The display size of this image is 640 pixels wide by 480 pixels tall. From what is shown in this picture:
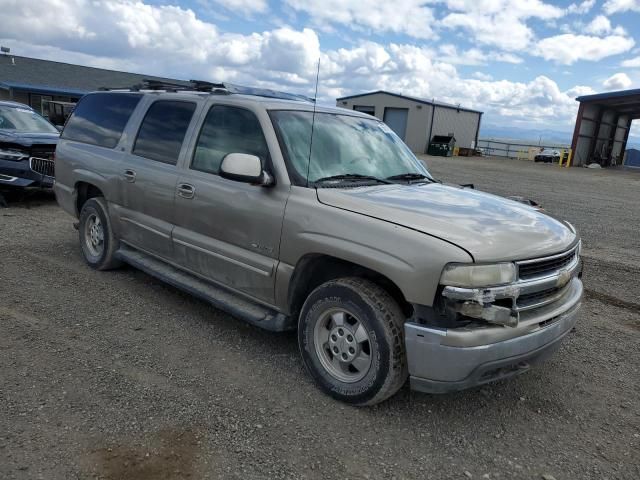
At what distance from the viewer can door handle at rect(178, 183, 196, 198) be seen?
420cm

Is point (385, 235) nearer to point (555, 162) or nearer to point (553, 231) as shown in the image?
point (553, 231)

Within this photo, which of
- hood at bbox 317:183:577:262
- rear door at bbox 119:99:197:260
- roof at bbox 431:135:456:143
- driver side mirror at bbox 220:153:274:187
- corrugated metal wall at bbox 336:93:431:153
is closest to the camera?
hood at bbox 317:183:577:262

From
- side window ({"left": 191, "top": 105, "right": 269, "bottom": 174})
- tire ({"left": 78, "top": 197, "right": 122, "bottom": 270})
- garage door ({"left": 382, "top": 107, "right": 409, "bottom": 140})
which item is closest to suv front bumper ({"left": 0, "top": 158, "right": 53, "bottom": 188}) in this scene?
tire ({"left": 78, "top": 197, "right": 122, "bottom": 270})

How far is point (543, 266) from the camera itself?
Answer: 311cm

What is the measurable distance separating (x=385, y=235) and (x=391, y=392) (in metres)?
0.96

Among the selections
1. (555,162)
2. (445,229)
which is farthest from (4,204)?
(555,162)

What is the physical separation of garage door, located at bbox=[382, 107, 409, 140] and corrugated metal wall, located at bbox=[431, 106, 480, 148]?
2.46m

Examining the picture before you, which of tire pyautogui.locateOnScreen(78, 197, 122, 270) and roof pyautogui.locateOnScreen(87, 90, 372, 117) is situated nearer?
roof pyautogui.locateOnScreen(87, 90, 372, 117)

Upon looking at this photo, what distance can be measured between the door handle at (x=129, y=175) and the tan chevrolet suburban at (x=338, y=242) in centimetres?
2

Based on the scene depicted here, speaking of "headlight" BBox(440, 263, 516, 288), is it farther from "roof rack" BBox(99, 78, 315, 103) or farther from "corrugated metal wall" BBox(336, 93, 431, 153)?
"corrugated metal wall" BBox(336, 93, 431, 153)

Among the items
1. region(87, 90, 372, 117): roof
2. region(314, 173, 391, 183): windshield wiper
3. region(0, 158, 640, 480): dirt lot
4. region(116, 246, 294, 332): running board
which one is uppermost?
region(87, 90, 372, 117): roof

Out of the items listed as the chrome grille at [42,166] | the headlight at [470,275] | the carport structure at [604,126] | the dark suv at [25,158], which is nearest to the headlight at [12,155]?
the dark suv at [25,158]

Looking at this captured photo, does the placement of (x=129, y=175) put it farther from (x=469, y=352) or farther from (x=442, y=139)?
(x=442, y=139)

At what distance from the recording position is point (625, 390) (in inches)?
147
